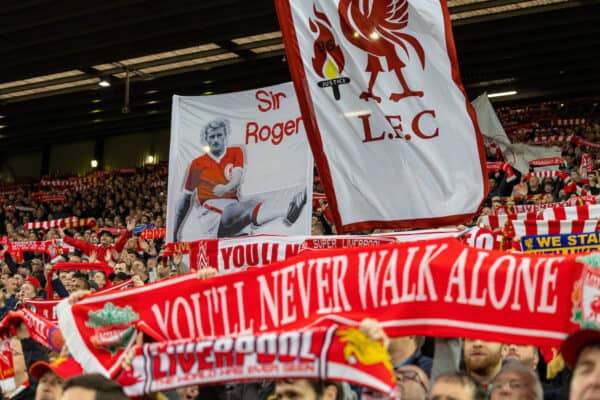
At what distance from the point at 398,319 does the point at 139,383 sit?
983mm

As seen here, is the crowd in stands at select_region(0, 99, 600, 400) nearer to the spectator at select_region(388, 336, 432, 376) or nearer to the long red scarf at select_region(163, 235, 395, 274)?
the spectator at select_region(388, 336, 432, 376)

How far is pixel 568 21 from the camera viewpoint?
16.7 meters

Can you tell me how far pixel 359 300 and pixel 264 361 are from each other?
19.0 inches

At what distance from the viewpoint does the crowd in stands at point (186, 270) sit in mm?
3213

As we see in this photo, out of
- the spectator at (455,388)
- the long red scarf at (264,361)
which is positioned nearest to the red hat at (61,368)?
the long red scarf at (264,361)

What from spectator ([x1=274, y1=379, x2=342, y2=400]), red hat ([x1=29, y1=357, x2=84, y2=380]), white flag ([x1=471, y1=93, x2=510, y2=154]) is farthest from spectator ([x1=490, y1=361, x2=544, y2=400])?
white flag ([x1=471, y1=93, x2=510, y2=154])

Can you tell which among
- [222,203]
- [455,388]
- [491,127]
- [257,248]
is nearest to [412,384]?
[455,388]

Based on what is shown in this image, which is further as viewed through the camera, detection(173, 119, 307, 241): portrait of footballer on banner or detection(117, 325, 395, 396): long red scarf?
detection(173, 119, 307, 241): portrait of footballer on banner

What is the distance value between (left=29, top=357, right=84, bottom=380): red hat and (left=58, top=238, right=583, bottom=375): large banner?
50 millimetres

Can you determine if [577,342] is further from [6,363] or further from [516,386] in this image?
[6,363]

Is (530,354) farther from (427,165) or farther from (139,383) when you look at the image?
(139,383)

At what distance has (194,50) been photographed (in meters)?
19.3

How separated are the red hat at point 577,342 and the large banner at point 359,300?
245mm

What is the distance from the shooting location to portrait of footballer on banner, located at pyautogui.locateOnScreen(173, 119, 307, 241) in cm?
730
